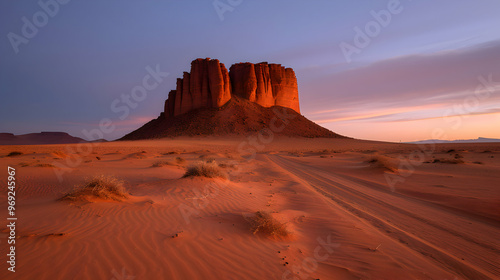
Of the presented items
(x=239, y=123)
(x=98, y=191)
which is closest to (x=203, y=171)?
(x=98, y=191)

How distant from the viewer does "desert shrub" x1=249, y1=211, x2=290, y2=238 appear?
4727 mm

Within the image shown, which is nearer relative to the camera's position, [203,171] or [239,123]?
[203,171]

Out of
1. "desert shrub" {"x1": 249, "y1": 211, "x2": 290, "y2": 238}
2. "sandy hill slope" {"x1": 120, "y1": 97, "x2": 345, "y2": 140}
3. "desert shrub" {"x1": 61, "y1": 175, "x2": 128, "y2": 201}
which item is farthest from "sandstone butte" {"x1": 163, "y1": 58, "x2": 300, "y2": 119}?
"desert shrub" {"x1": 249, "y1": 211, "x2": 290, "y2": 238}

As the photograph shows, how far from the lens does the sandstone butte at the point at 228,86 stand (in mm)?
67375

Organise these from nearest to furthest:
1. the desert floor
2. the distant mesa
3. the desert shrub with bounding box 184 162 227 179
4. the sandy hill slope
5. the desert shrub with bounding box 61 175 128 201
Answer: the desert floor, the desert shrub with bounding box 61 175 128 201, the desert shrub with bounding box 184 162 227 179, the sandy hill slope, the distant mesa

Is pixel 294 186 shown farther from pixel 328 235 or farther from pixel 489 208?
pixel 489 208

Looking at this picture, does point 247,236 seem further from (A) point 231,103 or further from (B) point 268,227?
(A) point 231,103

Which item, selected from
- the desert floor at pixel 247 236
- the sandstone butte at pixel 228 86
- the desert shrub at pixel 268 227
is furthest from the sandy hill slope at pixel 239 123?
the desert shrub at pixel 268 227

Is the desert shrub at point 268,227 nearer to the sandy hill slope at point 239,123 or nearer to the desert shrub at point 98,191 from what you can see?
the desert shrub at point 98,191

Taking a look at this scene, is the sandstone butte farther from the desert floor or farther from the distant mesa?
the desert floor

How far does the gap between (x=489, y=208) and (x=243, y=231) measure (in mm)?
7557

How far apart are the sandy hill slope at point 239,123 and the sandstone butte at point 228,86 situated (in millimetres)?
2801

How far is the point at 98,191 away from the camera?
6.09m

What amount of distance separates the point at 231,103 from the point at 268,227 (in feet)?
206
